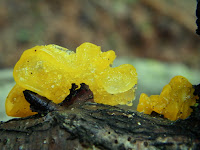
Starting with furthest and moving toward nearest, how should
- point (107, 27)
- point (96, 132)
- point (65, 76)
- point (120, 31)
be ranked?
point (120, 31), point (107, 27), point (65, 76), point (96, 132)

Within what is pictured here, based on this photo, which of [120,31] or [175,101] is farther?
[120,31]

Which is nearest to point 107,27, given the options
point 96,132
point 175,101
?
point 175,101

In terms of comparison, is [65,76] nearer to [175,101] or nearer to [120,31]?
[175,101]

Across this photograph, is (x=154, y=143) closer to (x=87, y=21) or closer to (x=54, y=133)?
(x=54, y=133)

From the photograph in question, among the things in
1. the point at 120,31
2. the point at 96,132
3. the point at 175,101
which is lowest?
the point at 96,132

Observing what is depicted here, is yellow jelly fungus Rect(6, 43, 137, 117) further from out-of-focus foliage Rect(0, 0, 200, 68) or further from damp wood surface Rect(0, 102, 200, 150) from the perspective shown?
out-of-focus foliage Rect(0, 0, 200, 68)
